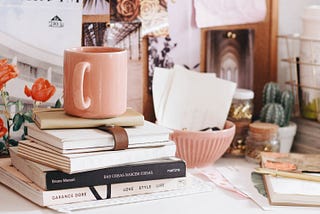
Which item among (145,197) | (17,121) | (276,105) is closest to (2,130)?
(17,121)

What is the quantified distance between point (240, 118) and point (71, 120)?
1.54 feet

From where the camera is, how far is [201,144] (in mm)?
1303

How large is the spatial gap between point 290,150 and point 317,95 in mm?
140

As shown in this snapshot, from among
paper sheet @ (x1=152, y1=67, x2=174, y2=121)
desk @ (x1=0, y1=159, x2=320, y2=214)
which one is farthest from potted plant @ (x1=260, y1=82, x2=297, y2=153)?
desk @ (x1=0, y1=159, x2=320, y2=214)

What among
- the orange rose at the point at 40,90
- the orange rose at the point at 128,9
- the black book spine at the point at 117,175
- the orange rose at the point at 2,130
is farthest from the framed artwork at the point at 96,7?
the black book spine at the point at 117,175

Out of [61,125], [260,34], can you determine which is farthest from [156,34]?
[61,125]

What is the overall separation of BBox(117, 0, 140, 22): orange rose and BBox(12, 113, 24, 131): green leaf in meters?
0.29

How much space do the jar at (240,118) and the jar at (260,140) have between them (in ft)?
0.11

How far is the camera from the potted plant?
1438mm

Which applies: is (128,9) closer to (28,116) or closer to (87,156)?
(28,116)

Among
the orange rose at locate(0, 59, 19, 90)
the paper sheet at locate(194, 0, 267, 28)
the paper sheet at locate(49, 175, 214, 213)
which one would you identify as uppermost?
the paper sheet at locate(194, 0, 267, 28)

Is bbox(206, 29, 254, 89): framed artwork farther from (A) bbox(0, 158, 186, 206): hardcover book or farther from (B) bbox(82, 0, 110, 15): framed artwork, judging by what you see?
(A) bbox(0, 158, 186, 206): hardcover book

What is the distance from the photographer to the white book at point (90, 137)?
1038 mm

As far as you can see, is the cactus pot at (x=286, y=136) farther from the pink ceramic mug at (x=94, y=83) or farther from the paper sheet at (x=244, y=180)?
the pink ceramic mug at (x=94, y=83)
